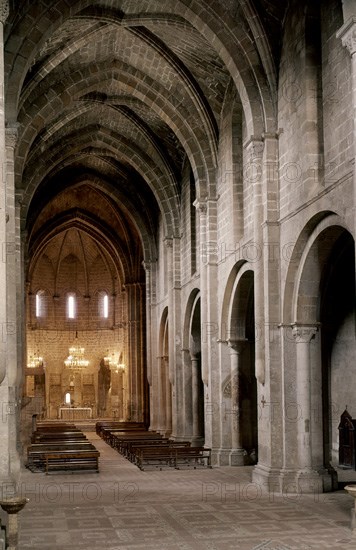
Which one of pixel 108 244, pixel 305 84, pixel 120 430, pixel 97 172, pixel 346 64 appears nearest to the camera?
pixel 346 64

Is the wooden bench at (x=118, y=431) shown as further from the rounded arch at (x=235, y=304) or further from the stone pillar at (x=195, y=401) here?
the rounded arch at (x=235, y=304)

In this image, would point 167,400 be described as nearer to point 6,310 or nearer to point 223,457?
point 223,457

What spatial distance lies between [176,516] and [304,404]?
460 centimetres

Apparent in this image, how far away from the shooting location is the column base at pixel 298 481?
58.0 ft

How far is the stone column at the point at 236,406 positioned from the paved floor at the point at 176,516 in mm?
2569

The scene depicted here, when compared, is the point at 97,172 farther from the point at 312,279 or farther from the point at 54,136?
the point at 312,279

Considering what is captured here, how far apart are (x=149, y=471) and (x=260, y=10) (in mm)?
13488

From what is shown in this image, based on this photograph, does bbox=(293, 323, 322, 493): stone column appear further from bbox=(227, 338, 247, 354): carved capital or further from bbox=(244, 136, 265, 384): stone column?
bbox=(227, 338, 247, 354): carved capital

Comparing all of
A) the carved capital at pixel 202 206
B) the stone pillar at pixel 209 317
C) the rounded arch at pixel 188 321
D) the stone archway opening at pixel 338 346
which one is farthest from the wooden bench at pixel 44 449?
the carved capital at pixel 202 206

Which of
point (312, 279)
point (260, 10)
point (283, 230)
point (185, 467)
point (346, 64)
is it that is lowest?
point (185, 467)

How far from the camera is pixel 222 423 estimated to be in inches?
964

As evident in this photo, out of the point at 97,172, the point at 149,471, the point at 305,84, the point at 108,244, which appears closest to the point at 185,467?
the point at 149,471

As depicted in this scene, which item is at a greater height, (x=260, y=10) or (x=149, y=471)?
(x=260, y=10)

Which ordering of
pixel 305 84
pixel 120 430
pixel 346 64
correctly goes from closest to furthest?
pixel 346 64, pixel 305 84, pixel 120 430
